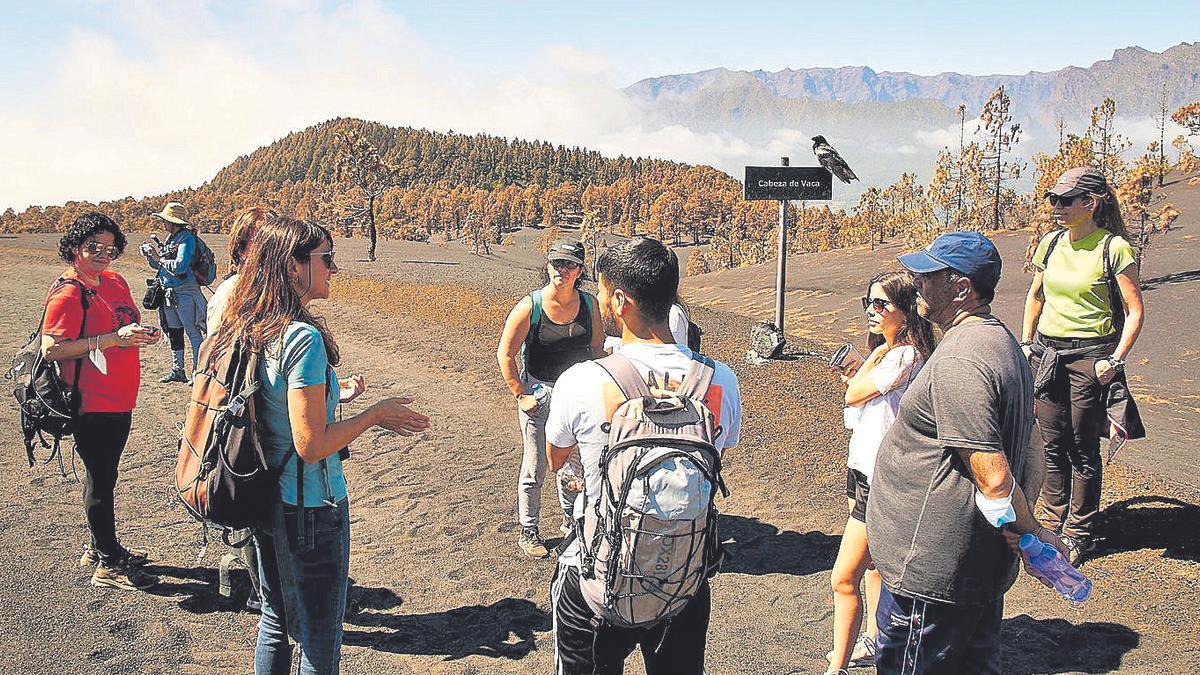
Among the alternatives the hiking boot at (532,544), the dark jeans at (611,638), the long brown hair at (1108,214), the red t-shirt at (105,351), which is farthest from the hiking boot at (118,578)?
the long brown hair at (1108,214)

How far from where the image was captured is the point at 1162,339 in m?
17.6

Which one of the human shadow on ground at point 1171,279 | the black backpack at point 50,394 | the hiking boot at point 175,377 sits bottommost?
the hiking boot at point 175,377

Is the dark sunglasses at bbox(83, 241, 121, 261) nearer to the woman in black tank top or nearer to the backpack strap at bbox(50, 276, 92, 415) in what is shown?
the backpack strap at bbox(50, 276, 92, 415)

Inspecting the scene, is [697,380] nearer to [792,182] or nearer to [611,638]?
[611,638]

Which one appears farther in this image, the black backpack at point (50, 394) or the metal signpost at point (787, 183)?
the metal signpost at point (787, 183)

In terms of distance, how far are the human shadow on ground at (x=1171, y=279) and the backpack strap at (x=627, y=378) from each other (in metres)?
25.2

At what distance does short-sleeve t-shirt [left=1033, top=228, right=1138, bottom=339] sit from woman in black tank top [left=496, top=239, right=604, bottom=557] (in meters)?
2.80

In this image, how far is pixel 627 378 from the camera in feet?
8.86

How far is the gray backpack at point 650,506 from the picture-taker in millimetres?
2561

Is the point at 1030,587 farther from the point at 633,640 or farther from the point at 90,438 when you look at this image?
the point at 90,438

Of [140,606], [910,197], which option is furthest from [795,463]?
[910,197]

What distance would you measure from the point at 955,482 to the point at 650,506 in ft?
3.60

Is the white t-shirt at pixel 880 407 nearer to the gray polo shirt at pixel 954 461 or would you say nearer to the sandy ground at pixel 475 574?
the gray polo shirt at pixel 954 461

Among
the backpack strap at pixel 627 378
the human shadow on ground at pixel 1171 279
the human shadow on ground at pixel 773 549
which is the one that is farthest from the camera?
the human shadow on ground at pixel 1171 279
